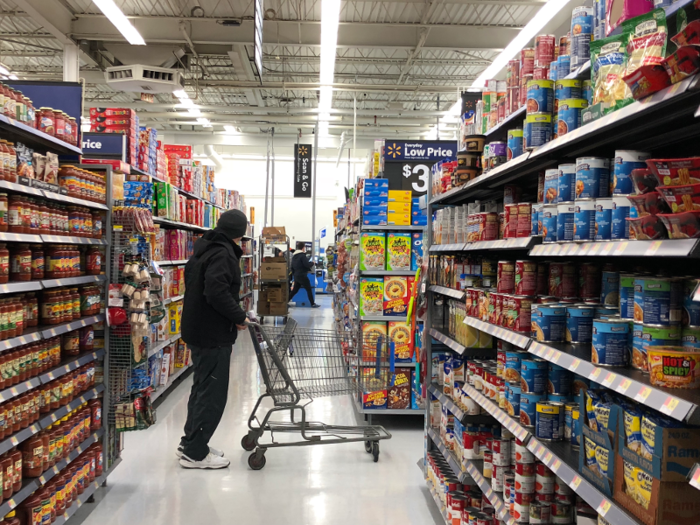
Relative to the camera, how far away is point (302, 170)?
15.6 m

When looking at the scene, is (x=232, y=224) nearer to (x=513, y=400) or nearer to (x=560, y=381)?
(x=513, y=400)

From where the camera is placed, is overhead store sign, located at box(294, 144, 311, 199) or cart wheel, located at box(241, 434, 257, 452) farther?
overhead store sign, located at box(294, 144, 311, 199)

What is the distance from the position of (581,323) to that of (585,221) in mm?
408

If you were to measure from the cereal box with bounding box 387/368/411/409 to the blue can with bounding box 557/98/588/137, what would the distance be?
3772mm

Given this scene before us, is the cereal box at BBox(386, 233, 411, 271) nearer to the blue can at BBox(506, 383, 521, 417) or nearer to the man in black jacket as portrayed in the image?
the man in black jacket

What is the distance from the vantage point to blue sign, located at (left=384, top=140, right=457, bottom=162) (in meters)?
6.19

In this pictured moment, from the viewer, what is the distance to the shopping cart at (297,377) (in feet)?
14.7

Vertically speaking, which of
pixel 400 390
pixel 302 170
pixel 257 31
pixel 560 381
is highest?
pixel 257 31

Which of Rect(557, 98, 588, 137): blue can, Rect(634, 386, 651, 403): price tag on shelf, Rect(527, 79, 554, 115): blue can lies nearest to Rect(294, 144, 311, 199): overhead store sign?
Rect(527, 79, 554, 115): blue can

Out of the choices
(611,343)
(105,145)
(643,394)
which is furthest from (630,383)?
(105,145)

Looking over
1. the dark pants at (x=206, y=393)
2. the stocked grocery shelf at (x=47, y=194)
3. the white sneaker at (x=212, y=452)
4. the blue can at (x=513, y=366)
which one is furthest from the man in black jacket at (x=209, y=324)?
the blue can at (x=513, y=366)

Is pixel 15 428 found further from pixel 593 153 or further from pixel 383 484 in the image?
pixel 593 153

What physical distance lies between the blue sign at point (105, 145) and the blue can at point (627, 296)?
494 cm

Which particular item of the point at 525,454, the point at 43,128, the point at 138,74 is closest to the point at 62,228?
the point at 43,128
